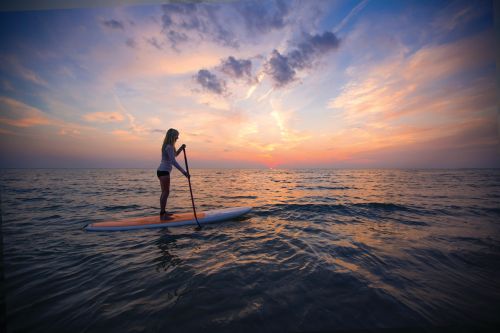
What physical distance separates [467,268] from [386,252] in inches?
47.8

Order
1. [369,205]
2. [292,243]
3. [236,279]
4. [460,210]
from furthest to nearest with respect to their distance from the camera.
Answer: [369,205] < [460,210] < [292,243] < [236,279]

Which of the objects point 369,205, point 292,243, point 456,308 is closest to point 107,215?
point 292,243

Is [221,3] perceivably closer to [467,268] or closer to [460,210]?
[467,268]

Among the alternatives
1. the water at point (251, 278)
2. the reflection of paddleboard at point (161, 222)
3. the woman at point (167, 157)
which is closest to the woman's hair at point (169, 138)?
the woman at point (167, 157)

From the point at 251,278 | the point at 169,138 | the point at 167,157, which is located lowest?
the point at 251,278

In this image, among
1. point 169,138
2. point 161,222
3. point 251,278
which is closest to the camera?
point 251,278

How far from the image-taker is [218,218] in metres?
6.90

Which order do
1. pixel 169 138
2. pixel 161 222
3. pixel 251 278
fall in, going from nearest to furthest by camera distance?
pixel 251 278 < pixel 161 222 < pixel 169 138

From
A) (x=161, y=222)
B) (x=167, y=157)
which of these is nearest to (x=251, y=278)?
(x=161, y=222)

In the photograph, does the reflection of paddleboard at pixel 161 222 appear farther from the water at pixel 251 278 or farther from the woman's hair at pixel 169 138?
the woman's hair at pixel 169 138

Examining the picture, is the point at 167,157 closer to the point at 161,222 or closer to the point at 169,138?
the point at 169,138

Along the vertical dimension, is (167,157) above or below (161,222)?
above

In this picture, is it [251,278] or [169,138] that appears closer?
[251,278]

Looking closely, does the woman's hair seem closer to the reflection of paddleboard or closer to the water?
the reflection of paddleboard
